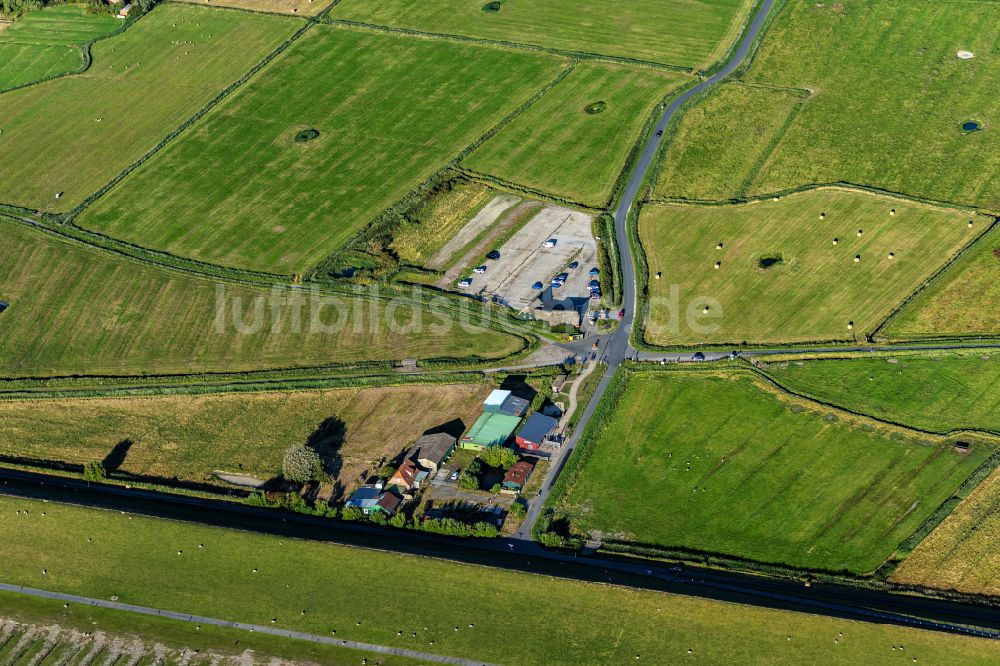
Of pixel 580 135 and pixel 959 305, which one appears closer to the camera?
pixel 959 305

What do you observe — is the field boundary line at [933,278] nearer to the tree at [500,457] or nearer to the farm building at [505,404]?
the farm building at [505,404]

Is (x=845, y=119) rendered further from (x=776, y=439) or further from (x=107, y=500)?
(x=107, y=500)

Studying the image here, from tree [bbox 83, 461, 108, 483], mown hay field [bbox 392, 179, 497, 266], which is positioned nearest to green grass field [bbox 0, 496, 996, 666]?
tree [bbox 83, 461, 108, 483]

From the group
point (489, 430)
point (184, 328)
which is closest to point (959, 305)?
point (489, 430)

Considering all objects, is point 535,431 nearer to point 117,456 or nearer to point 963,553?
point 963,553

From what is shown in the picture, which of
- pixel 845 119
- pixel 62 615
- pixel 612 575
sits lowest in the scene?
pixel 62 615

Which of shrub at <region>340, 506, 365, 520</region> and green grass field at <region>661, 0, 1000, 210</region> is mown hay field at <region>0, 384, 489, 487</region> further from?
green grass field at <region>661, 0, 1000, 210</region>

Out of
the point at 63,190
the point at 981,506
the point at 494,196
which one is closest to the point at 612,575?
the point at 981,506

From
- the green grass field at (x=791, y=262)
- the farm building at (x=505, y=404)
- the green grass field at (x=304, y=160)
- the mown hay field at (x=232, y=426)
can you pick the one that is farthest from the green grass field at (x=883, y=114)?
the mown hay field at (x=232, y=426)
